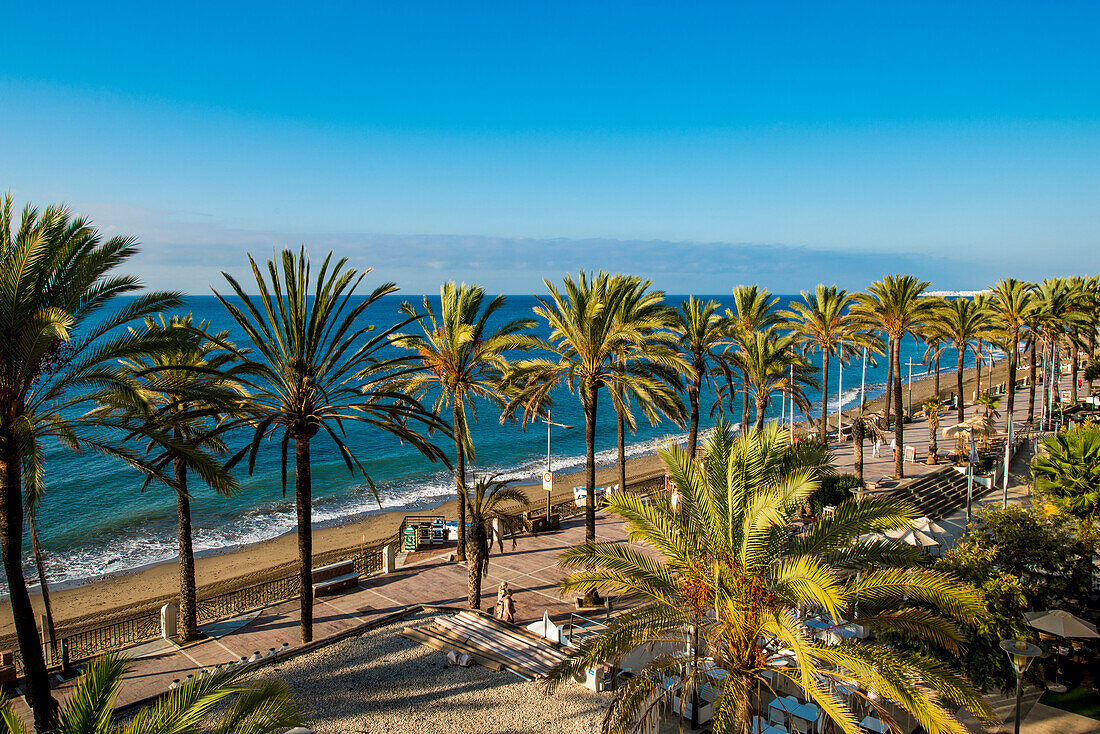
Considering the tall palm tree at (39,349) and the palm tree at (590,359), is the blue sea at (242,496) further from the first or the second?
the tall palm tree at (39,349)

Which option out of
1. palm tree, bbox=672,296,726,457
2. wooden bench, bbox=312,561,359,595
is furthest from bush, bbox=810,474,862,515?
wooden bench, bbox=312,561,359,595

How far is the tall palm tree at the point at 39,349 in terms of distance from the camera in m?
10.6

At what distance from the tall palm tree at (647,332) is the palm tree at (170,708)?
45.4ft

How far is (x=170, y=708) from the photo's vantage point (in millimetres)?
6535

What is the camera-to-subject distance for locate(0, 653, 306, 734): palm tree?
606 centimetres

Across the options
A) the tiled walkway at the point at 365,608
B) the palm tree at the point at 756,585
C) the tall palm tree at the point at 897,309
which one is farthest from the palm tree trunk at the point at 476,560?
the tall palm tree at the point at 897,309

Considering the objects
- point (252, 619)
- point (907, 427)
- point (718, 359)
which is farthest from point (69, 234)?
point (907, 427)

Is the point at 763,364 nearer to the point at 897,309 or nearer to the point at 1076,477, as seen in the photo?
the point at 897,309

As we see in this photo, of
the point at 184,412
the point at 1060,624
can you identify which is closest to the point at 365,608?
the point at 184,412

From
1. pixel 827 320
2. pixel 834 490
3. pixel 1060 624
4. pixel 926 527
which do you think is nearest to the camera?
pixel 1060 624

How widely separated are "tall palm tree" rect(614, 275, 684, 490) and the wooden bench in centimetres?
953

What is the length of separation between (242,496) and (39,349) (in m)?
33.0

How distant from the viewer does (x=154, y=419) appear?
12.8 m

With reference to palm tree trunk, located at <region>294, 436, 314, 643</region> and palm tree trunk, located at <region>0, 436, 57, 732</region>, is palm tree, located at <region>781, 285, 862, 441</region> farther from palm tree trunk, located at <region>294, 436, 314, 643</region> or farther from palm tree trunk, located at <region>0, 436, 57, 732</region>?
palm tree trunk, located at <region>0, 436, 57, 732</region>
